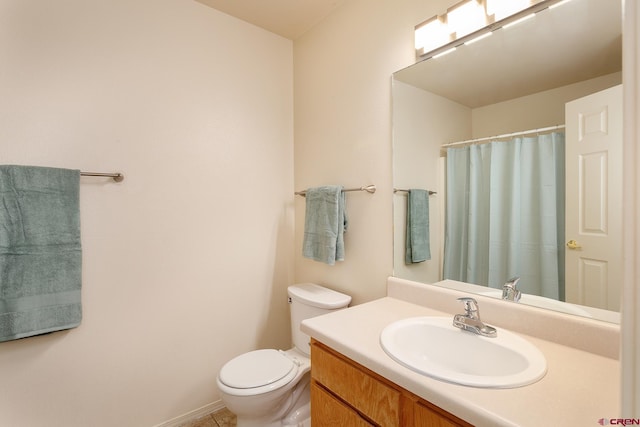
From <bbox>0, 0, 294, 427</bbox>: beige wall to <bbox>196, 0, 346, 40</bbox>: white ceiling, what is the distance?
0.22ft

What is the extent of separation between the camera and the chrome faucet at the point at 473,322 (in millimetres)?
1011

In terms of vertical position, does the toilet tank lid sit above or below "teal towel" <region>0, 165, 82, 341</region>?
below

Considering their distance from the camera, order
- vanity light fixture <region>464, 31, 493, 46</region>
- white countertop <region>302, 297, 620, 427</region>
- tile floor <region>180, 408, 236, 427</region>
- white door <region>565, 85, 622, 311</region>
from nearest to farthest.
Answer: white countertop <region>302, 297, 620, 427</region> → white door <region>565, 85, 622, 311</region> → vanity light fixture <region>464, 31, 493, 46</region> → tile floor <region>180, 408, 236, 427</region>

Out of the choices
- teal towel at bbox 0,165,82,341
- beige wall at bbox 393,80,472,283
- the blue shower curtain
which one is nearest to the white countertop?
the blue shower curtain

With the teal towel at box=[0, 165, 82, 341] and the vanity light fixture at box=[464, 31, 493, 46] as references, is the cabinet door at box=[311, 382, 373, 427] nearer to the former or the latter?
the teal towel at box=[0, 165, 82, 341]

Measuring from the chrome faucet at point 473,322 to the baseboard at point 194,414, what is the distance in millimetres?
1551

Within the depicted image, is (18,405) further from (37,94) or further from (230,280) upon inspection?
(37,94)

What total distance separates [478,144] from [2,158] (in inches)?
79.4

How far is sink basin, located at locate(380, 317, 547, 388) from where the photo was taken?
0.77 m

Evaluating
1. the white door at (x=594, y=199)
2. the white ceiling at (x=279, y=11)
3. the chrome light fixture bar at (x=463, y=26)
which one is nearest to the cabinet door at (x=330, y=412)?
the white door at (x=594, y=199)

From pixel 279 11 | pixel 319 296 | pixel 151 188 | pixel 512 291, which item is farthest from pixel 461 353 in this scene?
pixel 279 11

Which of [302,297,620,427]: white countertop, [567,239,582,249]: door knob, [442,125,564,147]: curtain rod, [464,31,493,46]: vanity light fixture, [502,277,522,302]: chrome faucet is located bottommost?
[302,297,620,427]: white countertop

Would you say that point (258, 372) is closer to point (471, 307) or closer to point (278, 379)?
point (278, 379)

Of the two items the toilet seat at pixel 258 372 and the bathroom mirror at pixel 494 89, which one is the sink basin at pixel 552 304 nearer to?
the bathroom mirror at pixel 494 89
